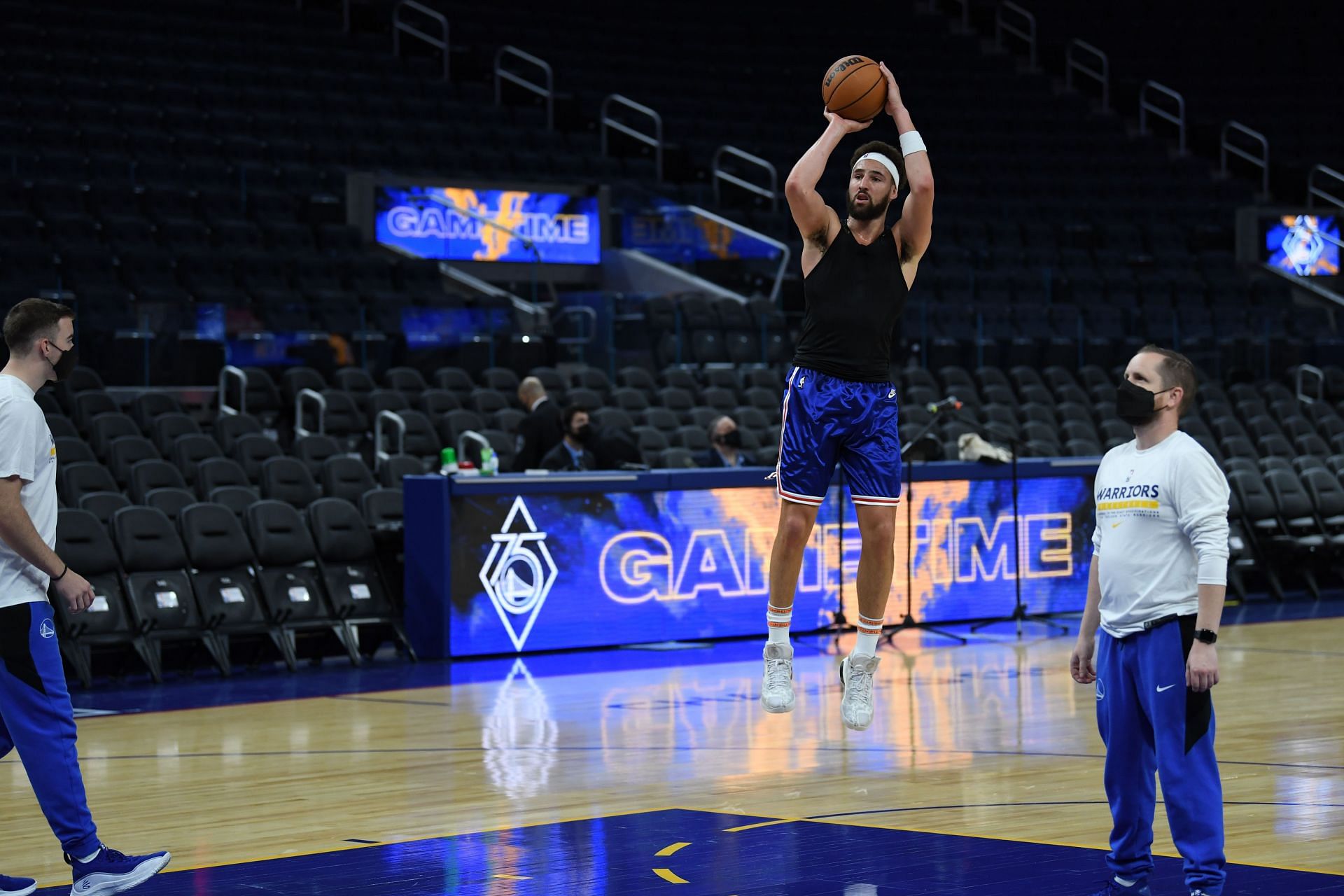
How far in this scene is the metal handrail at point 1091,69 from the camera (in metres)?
29.3

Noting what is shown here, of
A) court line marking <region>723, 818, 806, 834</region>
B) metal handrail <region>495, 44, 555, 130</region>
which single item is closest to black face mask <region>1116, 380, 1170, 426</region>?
court line marking <region>723, 818, 806, 834</region>

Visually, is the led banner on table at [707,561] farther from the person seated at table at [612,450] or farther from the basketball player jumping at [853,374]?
the basketball player jumping at [853,374]

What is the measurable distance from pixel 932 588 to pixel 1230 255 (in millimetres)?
12863

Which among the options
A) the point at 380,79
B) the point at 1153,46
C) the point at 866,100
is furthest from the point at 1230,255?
the point at 866,100

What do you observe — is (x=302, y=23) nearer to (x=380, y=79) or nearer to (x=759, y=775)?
(x=380, y=79)

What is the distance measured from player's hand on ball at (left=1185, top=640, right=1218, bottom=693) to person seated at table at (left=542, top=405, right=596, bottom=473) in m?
7.97

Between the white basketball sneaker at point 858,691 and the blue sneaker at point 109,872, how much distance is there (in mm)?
2341

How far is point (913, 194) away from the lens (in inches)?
231

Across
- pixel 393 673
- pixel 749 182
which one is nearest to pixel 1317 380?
pixel 749 182

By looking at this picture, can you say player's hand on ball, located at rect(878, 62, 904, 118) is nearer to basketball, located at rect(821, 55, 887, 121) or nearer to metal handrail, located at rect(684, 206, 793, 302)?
basketball, located at rect(821, 55, 887, 121)

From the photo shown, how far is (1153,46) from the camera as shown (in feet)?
101

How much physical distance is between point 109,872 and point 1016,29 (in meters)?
27.5

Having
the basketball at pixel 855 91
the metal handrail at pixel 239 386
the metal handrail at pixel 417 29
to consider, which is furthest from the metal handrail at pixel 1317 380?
the basketball at pixel 855 91

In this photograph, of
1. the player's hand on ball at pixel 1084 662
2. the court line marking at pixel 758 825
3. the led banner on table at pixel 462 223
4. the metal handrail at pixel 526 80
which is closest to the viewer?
the player's hand on ball at pixel 1084 662
